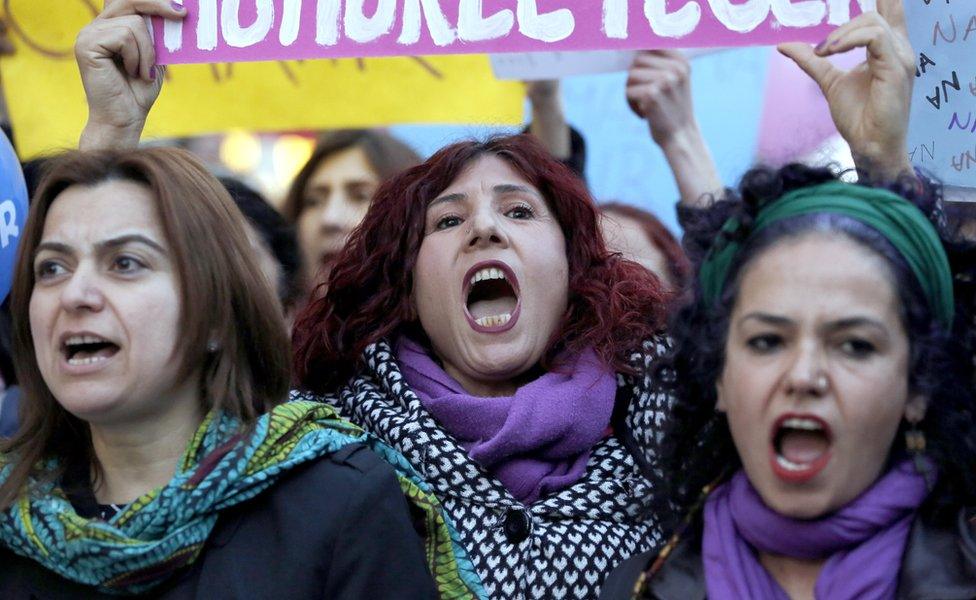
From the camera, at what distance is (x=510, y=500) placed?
9.98 feet

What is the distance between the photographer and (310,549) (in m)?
2.67

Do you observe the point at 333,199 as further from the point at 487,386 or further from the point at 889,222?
the point at 889,222

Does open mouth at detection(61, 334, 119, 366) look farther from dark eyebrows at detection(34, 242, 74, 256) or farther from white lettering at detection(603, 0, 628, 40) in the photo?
white lettering at detection(603, 0, 628, 40)

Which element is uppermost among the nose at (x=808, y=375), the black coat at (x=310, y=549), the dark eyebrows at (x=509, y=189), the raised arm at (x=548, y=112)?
the raised arm at (x=548, y=112)

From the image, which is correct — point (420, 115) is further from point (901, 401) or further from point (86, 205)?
point (901, 401)

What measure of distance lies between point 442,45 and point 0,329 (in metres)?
1.48

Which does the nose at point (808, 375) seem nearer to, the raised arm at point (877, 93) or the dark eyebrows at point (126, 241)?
the raised arm at point (877, 93)

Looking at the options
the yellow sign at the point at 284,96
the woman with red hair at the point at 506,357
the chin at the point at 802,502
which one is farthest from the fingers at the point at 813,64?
the yellow sign at the point at 284,96

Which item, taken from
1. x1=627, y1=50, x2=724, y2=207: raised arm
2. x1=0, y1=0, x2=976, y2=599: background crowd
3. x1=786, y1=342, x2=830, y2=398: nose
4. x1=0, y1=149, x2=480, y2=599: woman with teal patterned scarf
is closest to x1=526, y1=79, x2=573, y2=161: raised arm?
x1=627, y1=50, x2=724, y2=207: raised arm

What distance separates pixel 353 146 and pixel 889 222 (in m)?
2.81

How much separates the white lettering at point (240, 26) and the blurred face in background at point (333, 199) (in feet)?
4.94

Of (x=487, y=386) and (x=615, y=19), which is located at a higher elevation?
(x=615, y=19)

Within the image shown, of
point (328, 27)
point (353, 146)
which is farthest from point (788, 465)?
point (353, 146)

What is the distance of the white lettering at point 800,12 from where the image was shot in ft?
10.6
